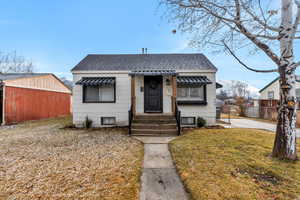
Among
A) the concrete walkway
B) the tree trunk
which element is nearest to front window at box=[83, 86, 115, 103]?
the concrete walkway

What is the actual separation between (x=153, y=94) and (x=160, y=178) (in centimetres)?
551

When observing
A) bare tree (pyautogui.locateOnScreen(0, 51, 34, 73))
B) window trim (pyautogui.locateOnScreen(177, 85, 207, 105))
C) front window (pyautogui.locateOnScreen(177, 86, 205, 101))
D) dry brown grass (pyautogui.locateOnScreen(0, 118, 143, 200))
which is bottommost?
dry brown grass (pyautogui.locateOnScreen(0, 118, 143, 200))

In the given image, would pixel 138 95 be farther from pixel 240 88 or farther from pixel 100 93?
pixel 240 88

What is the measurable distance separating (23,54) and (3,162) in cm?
3188

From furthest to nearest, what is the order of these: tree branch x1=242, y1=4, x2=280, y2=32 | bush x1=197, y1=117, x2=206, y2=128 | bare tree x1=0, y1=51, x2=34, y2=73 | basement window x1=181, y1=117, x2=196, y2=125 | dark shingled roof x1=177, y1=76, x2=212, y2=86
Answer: bare tree x1=0, y1=51, x2=34, y2=73 < basement window x1=181, y1=117, x2=196, y2=125 < bush x1=197, y1=117, x2=206, y2=128 < dark shingled roof x1=177, y1=76, x2=212, y2=86 < tree branch x1=242, y1=4, x2=280, y2=32

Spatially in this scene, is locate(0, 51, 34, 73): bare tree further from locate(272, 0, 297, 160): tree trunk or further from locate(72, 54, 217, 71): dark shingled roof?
locate(272, 0, 297, 160): tree trunk

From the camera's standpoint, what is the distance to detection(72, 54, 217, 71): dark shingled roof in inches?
321

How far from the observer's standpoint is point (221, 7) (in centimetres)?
393

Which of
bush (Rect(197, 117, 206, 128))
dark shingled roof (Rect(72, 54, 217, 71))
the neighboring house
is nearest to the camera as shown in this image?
bush (Rect(197, 117, 206, 128))

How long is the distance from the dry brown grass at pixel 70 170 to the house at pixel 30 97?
7175 mm

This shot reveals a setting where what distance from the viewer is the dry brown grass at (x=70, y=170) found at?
226cm

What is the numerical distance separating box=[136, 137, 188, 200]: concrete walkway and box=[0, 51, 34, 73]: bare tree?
33611 millimetres

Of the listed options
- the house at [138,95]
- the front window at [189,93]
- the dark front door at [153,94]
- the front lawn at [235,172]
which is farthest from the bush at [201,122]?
the front lawn at [235,172]

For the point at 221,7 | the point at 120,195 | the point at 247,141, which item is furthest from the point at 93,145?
the point at 221,7
